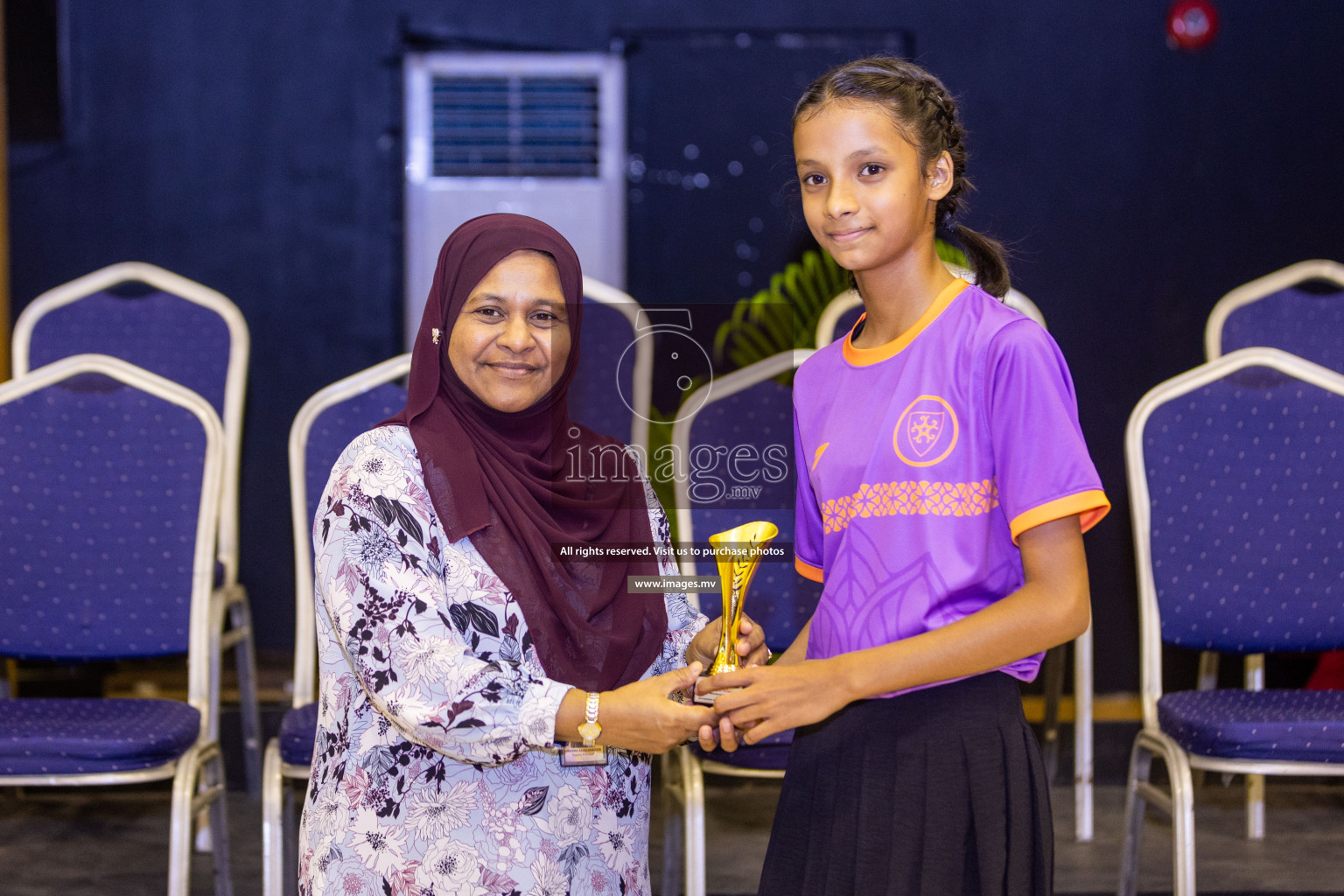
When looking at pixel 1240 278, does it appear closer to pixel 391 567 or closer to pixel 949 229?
pixel 949 229

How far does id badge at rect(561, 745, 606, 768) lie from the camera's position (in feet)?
3.79

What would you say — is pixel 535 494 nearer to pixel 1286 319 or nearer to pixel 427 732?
pixel 427 732

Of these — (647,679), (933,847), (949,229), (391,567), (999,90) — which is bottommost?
(933,847)

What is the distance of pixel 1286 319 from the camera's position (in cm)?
278

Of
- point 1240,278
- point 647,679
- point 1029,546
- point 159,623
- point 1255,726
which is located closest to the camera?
point 1029,546

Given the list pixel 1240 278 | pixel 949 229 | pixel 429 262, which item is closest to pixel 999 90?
pixel 1240 278

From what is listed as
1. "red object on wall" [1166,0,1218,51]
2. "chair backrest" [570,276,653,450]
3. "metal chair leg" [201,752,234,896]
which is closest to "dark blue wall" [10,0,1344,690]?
"red object on wall" [1166,0,1218,51]

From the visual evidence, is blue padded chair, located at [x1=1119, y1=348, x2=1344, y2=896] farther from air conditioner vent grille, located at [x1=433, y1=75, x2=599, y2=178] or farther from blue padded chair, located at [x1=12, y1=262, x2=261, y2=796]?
air conditioner vent grille, located at [x1=433, y1=75, x2=599, y2=178]

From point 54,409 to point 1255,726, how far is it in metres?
2.10

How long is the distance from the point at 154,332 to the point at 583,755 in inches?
83.3

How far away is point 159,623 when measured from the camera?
208cm

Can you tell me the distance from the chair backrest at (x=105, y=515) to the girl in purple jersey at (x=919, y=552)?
1387 mm

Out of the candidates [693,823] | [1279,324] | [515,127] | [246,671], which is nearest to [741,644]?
[693,823]

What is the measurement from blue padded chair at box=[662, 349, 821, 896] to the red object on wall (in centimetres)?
221
